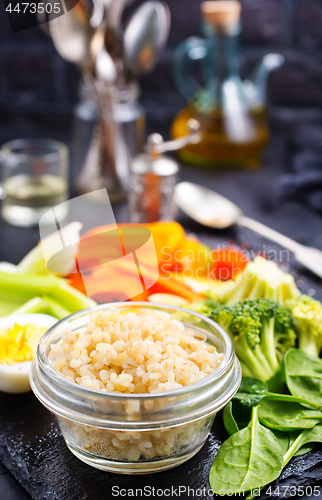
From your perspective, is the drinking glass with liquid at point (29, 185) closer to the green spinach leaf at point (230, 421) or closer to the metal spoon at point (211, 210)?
the metal spoon at point (211, 210)

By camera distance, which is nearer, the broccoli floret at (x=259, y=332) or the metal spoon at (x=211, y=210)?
the broccoli floret at (x=259, y=332)

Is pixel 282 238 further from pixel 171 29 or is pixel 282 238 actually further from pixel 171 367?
pixel 171 29

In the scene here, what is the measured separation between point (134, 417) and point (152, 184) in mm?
1545

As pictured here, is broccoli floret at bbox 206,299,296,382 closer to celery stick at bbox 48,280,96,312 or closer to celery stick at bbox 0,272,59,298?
celery stick at bbox 48,280,96,312

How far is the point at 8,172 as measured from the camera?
2584 millimetres

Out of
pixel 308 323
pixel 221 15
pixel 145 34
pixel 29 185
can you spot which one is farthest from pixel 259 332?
pixel 221 15

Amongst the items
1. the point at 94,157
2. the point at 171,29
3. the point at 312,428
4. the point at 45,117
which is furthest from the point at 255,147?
the point at 312,428

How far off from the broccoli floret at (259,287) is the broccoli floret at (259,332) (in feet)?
0.39

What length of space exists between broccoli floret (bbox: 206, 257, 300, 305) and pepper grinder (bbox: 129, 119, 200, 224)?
860 millimetres

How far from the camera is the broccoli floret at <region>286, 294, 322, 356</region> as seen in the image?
1.55 m

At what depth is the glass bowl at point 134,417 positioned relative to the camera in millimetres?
1083

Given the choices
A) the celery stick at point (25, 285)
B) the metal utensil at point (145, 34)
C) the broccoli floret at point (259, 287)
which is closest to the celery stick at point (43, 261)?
the celery stick at point (25, 285)

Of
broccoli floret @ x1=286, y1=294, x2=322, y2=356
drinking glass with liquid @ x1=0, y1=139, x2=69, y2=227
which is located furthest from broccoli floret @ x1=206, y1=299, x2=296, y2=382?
drinking glass with liquid @ x1=0, y1=139, x2=69, y2=227

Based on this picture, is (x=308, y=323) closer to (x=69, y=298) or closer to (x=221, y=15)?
(x=69, y=298)
